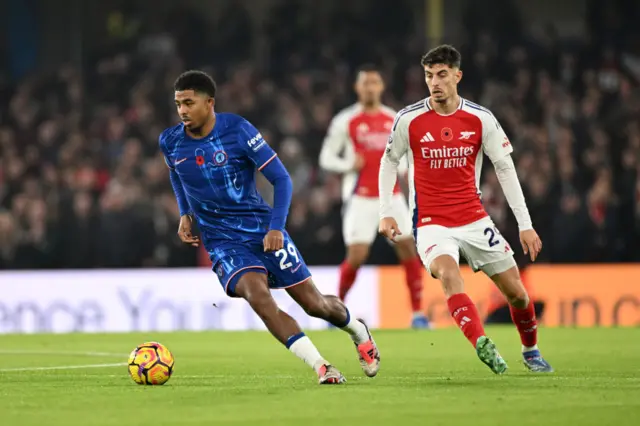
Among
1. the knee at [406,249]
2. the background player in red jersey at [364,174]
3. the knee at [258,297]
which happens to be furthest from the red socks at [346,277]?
the knee at [258,297]

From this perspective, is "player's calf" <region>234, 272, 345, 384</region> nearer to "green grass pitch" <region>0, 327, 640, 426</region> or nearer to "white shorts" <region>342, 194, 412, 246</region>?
"green grass pitch" <region>0, 327, 640, 426</region>

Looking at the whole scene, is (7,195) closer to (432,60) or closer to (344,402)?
(432,60)

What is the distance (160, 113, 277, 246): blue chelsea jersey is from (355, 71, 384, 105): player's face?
5.27 metres

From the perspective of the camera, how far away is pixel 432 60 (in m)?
8.25

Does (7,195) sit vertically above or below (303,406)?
above

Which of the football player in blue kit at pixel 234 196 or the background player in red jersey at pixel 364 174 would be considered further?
the background player in red jersey at pixel 364 174

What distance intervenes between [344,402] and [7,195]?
1274cm

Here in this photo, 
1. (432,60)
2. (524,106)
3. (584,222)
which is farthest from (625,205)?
(432,60)

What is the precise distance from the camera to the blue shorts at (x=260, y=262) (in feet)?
25.1

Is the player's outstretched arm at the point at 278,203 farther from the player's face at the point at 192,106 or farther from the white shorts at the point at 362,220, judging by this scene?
the white shorts at the point at 362,220

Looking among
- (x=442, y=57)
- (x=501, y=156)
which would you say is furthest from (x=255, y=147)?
(x=501, y=156)

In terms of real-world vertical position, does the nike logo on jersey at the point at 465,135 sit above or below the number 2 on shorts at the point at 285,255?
above

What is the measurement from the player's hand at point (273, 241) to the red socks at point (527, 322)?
1932mm

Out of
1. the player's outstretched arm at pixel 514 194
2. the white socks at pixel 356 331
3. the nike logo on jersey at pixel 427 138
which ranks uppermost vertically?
the nike logo on jersey at pixel 427 138
